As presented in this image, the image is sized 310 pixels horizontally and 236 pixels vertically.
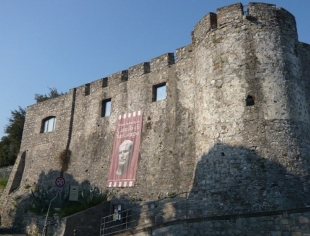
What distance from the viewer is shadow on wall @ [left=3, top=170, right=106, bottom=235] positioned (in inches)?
514

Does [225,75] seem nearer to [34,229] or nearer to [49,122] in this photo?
[34,229]

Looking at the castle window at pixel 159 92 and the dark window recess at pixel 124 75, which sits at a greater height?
the dark window recess at pixel 124 75

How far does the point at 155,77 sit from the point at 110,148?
405 cm

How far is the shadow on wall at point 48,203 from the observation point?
42.8ft

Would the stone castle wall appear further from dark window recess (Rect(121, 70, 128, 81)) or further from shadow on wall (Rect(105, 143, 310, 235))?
dark window recess (Rect(121, 70, 128, 81))

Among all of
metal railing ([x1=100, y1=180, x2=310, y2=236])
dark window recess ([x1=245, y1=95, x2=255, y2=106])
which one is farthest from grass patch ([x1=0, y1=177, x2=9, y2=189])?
dark window recess ([x1=245, y1=95, x2=255, y2=106])

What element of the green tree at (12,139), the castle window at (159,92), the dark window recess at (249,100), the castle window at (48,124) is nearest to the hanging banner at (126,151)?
the castle window at (159,92)

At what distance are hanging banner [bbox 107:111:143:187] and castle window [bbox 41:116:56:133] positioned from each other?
589 cm

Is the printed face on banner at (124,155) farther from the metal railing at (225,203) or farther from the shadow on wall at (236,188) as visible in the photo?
the shadow on wall at (236,188)

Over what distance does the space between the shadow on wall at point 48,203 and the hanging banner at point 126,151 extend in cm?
110

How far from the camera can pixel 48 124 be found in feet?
66.3

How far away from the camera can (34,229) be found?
44.0ft

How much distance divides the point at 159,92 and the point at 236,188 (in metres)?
6.56

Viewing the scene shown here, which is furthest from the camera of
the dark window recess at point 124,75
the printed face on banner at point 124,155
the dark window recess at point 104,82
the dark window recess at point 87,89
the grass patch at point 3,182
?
the grass patch at point 3,182
